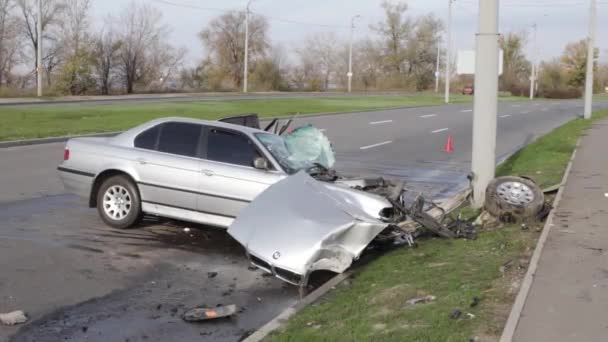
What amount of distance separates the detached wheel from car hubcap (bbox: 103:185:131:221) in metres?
4.47

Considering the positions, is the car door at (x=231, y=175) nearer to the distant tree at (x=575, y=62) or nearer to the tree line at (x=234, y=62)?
the tree line at (x=234, y=62)

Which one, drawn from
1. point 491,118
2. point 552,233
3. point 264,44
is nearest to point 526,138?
point 491,118

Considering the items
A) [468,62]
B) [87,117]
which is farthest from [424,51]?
[468,62]

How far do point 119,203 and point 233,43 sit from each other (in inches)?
3191

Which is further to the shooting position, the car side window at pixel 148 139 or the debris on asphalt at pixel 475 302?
the car side window at pixel 148 139

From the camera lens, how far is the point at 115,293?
6.85 m

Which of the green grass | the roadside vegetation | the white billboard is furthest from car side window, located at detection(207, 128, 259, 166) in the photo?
the green grass

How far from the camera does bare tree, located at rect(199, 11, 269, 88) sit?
88.0 metres

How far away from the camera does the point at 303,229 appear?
6.87 metres

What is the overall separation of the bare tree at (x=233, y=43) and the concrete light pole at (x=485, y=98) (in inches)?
3042

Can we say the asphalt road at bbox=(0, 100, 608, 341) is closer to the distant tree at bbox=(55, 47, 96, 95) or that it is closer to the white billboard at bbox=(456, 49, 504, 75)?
the white billboard at bbox=(456, 49, 504, 75)

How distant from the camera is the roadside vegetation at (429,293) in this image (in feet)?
17.6

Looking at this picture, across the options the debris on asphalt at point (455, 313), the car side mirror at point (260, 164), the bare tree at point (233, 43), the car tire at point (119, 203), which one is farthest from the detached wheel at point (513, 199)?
the bare tree at point (233, 43)

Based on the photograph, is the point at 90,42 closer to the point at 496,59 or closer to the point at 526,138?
the point at 526,138
